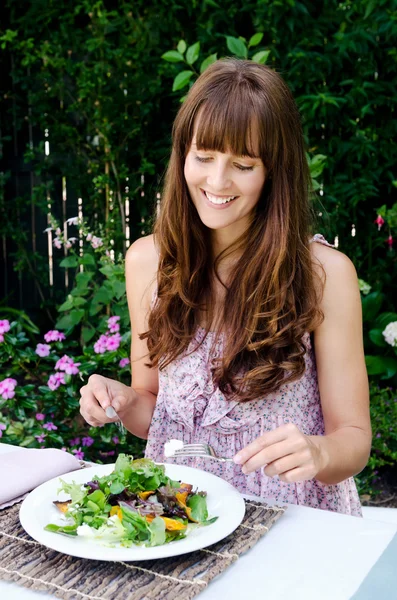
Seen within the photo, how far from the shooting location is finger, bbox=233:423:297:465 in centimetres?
104

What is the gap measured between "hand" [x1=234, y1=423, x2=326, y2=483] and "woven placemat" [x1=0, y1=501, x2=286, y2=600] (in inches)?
3.4

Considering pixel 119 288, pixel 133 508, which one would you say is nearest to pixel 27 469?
pixel 133 508

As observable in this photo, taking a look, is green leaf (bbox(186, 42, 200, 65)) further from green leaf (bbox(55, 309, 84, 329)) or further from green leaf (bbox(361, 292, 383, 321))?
green leaf (bbox(361, 292, 383, 321))

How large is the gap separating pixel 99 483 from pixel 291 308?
580 millimetres

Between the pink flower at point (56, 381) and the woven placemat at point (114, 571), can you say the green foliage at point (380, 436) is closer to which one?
the pink flower at point (56, 381)

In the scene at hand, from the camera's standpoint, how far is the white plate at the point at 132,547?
0.92m

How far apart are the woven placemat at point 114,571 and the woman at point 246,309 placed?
36 cm

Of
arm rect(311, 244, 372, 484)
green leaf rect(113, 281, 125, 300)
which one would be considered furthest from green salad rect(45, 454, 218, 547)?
green leaf rect(113, 281, 125, 300)

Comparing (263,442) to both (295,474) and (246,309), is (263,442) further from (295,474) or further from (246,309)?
(246,309)

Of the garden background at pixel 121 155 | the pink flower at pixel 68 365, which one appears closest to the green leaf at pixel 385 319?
the garden background at pixel 121 155

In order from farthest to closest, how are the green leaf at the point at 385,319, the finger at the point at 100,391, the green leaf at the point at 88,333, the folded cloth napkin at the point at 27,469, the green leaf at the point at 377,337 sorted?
the green leaf at the point at 385,319 < the green leaf at the point at 377,337 < the green leaf at the point at 88,333 < the finger at the point at 100,391 < the folded cloth napkin at the point at 27,469

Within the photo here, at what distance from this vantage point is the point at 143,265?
5.71 ft

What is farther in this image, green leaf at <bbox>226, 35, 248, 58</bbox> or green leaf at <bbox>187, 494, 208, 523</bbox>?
green leaf at <bbox>226, 35, 248, 58</bbox>

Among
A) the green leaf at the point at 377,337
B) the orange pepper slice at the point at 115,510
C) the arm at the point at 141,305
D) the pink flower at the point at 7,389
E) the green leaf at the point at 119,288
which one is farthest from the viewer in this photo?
the green leaf at the point at 377,337
